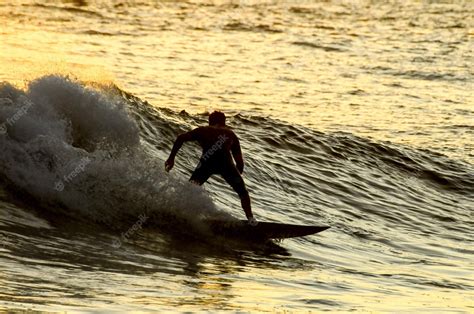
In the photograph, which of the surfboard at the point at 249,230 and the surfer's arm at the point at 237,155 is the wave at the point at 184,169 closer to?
the surfboard at the point at 249,230

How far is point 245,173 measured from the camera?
22.8 metres

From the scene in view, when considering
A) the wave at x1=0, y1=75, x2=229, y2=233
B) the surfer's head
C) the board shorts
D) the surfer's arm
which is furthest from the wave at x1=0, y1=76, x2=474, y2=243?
the surfer's head

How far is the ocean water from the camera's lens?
1369 centimetres

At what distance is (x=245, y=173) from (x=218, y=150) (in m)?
7.23

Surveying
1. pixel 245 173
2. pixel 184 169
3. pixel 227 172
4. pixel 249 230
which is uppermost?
pixel 227 172

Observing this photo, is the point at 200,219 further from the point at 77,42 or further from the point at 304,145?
the point at 77,42

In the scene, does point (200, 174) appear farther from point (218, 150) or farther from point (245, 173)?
point (245, 173)

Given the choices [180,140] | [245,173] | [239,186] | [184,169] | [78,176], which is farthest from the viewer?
[245,173]

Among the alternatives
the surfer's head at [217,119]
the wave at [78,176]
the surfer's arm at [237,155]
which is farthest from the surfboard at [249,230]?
the surfer's head at [217,119]

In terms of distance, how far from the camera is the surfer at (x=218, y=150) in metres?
15.6

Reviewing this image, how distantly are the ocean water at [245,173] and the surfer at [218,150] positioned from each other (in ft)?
1.56

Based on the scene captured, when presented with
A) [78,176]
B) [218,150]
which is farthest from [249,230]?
[78,176]

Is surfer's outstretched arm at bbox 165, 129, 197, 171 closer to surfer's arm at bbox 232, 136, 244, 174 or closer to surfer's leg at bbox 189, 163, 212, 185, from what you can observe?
surfer's leg at bbox 189, 163, 212, 185

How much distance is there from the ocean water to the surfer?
1.56 ft
